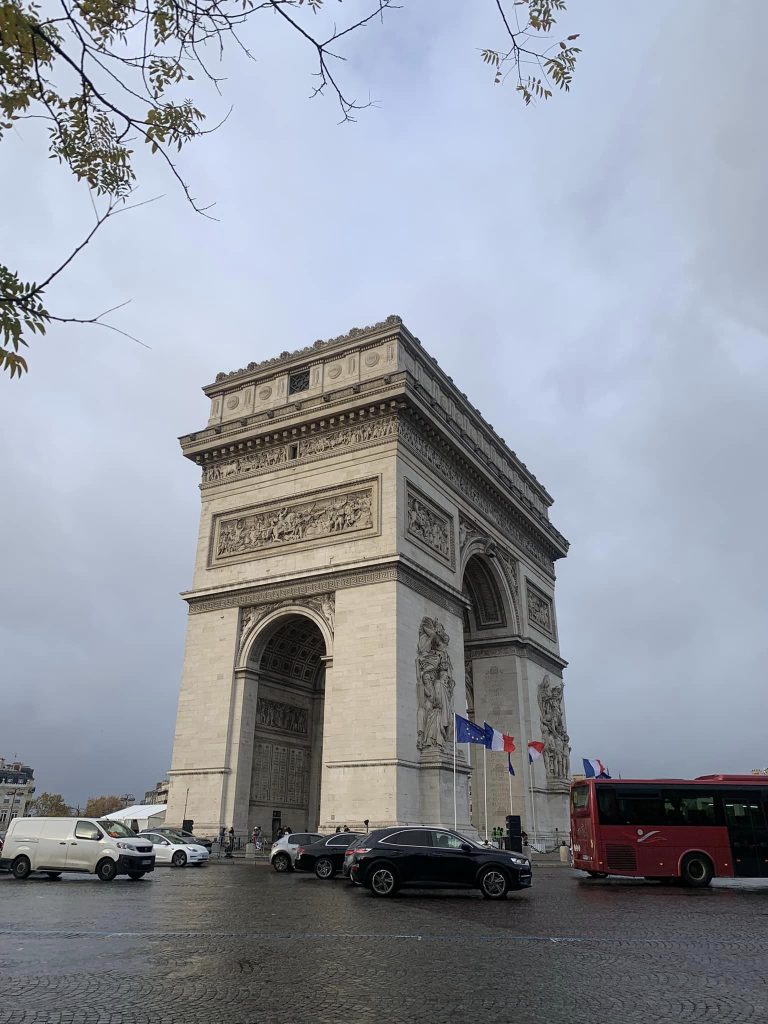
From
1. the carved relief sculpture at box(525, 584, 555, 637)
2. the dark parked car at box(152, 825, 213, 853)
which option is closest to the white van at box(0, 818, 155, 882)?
the dark parked car at box(152, 825, 213, 853)

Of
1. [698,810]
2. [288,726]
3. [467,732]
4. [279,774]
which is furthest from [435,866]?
[288,726]

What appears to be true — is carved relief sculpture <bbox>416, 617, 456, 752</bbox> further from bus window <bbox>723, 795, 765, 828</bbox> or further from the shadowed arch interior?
bus window <bbox>723, 795, 765, 828</bbox>

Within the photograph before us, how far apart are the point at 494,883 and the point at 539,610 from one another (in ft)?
87.0

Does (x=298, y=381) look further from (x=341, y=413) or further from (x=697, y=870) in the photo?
(x=697, y=870)

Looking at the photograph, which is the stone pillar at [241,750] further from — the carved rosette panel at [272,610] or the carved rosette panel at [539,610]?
the carved rosette panel at [539,610]

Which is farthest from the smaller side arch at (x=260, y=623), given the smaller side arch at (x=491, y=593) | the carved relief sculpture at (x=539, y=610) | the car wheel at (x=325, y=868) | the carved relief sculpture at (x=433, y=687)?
the carved relief sculpture at (x=539, y=610)

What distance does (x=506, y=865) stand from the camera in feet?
46.4

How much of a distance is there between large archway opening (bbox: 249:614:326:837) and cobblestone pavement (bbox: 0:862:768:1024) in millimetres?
14998

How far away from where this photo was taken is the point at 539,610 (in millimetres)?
39875

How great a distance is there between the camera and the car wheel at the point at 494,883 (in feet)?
46.1

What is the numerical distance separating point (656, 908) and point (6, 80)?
1419 cm

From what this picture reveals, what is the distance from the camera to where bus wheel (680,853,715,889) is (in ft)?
58.7

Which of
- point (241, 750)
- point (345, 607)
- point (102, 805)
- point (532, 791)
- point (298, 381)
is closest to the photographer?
point (345, 607)

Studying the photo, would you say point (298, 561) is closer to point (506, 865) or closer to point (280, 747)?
point (280, 747)
